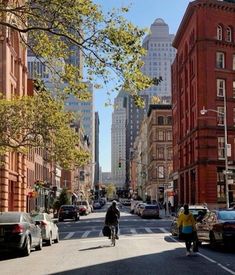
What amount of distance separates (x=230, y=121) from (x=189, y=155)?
8.36 meters

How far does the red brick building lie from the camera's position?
221ft

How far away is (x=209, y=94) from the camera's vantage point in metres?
68.6

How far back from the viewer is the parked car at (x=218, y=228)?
2125cm

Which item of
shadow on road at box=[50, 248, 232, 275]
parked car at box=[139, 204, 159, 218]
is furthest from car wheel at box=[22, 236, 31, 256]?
parked car at box=[139, 204, 159, 218]

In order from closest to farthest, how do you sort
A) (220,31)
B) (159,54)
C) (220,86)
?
(220,86)
(220,31)
(159,54)

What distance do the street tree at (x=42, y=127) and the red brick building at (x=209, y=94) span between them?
121ft

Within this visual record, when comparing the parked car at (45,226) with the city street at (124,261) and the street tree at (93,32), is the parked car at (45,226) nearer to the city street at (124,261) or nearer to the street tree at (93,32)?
the city street at (124,261)

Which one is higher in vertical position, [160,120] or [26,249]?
[160,120]

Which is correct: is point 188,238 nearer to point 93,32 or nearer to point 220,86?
point 93,32

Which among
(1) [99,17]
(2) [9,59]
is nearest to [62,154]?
(1) [99,17]

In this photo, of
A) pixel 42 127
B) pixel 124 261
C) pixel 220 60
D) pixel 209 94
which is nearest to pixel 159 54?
pixel 220 60

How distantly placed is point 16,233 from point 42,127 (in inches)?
374

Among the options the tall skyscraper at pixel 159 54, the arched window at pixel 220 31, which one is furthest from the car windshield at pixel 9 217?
the tall skyscraper at pixel 159 54

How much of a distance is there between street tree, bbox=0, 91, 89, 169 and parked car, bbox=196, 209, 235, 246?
827 cm
